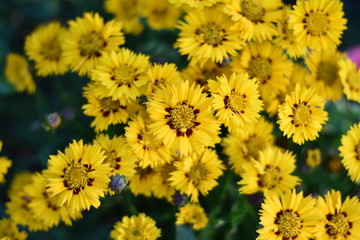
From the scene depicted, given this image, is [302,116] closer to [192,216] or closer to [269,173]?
[269,173]

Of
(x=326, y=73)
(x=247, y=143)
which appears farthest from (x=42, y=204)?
(x=326, y=73)

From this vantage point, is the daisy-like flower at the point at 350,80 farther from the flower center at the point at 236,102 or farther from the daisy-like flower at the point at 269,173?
the flower center at the point at 236,102

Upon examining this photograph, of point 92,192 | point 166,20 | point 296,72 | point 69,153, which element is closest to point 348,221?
point 296,72

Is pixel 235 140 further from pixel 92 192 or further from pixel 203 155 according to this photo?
pixel 92 192

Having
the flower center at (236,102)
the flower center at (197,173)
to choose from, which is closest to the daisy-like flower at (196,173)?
the flower center at (197,173)

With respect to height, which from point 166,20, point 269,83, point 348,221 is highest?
point 166,20

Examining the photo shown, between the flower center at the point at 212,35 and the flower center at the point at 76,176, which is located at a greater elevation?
the flower center at the point at 212,35

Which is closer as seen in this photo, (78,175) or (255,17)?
(78,175)
